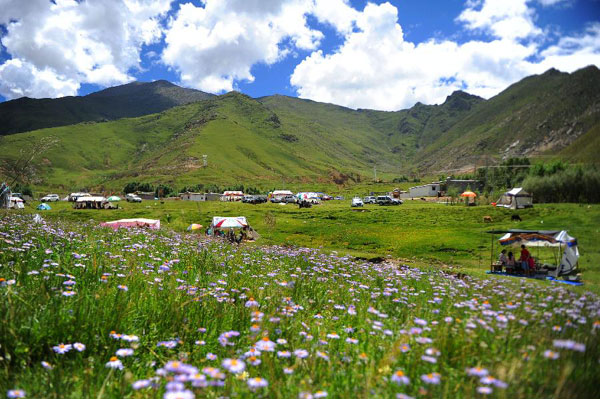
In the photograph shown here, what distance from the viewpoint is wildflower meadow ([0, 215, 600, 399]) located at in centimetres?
281

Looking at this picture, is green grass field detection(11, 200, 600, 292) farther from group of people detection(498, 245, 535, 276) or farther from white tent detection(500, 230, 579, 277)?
group of people detection(498, 245, 535, 276)

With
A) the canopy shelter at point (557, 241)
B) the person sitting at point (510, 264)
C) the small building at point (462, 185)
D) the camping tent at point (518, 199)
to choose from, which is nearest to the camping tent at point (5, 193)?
the canopy shelter at point (557, 241)

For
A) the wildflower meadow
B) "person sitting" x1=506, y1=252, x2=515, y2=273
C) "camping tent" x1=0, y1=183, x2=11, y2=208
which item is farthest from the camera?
"person sitting" x1=506, y1=252, x2=515, y2=273

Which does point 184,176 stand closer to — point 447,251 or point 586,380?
point 447,251

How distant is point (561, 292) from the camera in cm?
494

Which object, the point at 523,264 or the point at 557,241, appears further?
the point at 523,264

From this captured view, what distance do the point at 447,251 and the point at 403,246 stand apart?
3776 mm

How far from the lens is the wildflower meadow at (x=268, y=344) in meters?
2.81

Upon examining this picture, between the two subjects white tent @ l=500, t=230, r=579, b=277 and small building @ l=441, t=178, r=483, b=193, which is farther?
small building @ l=441, t=178, r=483, b=193

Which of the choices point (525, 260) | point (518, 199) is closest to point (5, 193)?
point (525, 260)

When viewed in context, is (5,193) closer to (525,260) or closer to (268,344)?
(268,344)

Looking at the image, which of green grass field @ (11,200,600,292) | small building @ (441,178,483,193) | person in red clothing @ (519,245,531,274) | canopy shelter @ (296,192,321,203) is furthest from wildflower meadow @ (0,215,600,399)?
Answer: small building @ (441,178,483,193)

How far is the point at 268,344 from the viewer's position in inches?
131

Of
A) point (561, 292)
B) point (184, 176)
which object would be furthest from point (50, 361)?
point (184, 176)
